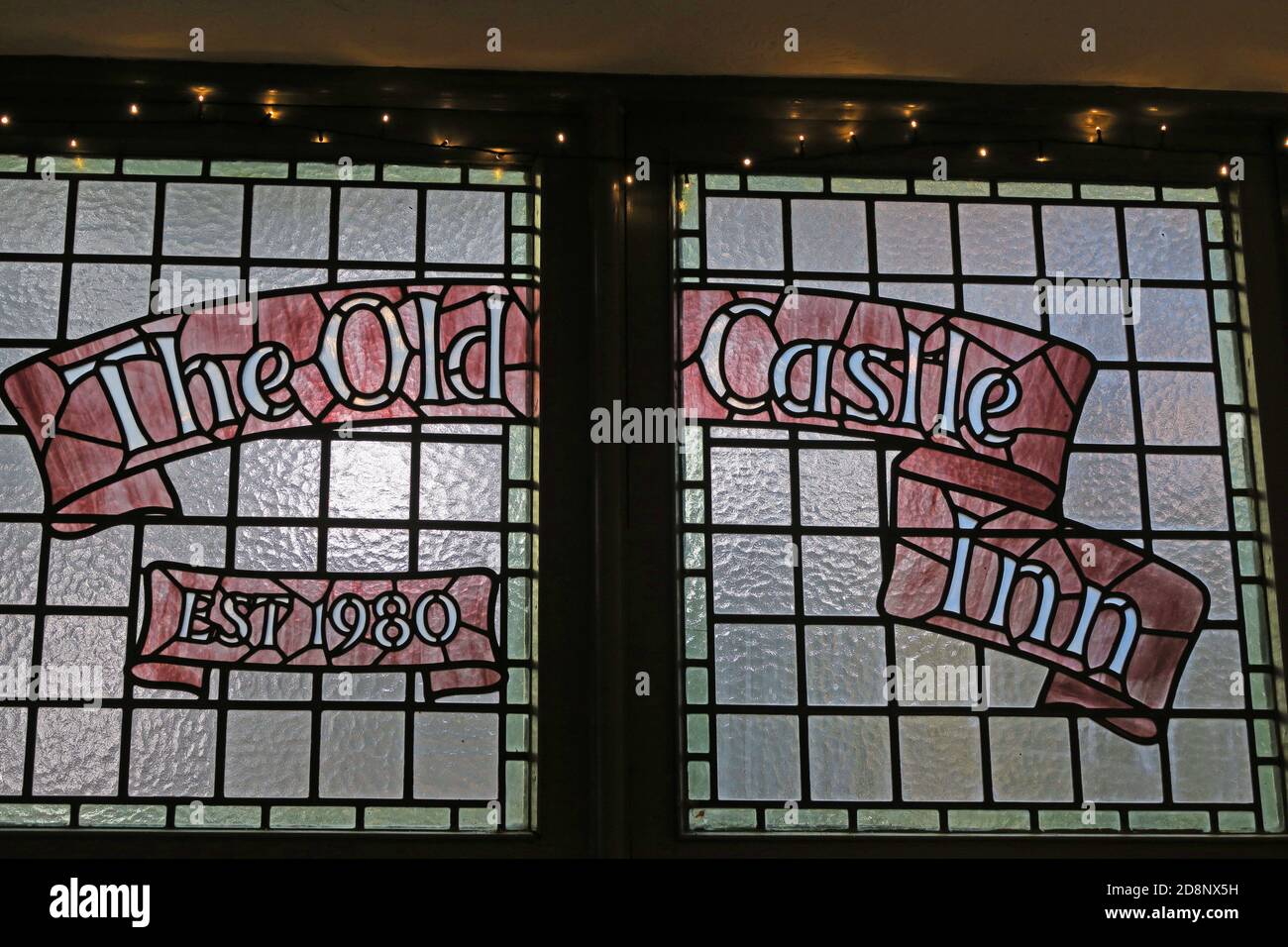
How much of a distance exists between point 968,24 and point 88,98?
7.25 ft

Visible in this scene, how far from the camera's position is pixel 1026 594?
11.9 ft

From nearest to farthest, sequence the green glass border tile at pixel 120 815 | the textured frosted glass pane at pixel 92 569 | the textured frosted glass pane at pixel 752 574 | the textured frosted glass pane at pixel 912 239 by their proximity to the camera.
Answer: the green glass border tile at pixel 120 815 < the textured frosted glass pane at pixel 92 569 < the textured frosted glass pane at pixel 752 574 < the textured frosted glass pane at pixel 912 239

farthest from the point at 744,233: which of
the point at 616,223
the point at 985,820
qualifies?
the point at 985,820

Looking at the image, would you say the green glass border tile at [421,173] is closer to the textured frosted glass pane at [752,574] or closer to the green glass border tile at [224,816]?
Answer: the textured frosted glass pane at [752,574]

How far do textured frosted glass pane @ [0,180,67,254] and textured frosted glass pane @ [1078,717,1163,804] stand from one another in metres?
2.81

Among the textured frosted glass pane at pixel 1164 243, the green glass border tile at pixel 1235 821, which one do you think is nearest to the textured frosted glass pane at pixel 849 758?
the green glass border tile at pixel 1235 821

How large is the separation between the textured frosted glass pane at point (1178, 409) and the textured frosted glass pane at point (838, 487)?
0.73m

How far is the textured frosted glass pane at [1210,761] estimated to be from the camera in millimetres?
3570

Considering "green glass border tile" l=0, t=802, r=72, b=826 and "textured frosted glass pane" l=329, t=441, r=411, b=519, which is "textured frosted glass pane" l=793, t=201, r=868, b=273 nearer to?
"textured frosted glass pane" l=329, t=441, r=411, b=519

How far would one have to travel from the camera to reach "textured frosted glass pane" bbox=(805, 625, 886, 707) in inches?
140

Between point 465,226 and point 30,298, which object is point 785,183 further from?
point 30,298

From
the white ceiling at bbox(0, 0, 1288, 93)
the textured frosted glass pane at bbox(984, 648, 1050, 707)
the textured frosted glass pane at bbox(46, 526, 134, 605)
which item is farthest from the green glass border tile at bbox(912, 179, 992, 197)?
the textured frosted glass pane at bbox(46, 526, 134, 605)
